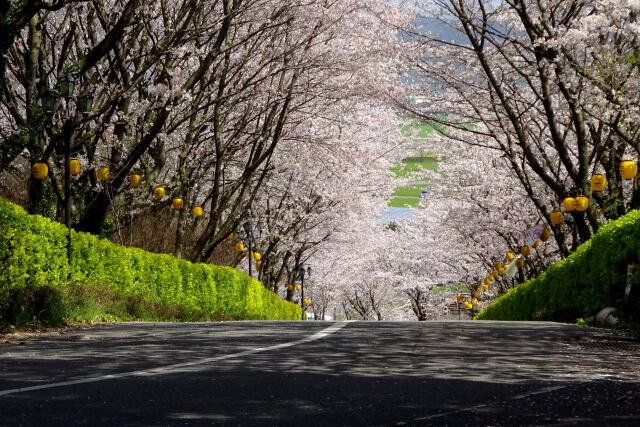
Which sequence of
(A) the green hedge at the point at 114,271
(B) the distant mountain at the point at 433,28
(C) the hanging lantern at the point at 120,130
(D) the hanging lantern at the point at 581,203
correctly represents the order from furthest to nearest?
(B) the distant mountain at the point at 433,28 < (C) the hanging lantern at the point at 120,130 < (D) the hanging lantern at the point at 581,203 < (A) the green hedge at the point at 114,271

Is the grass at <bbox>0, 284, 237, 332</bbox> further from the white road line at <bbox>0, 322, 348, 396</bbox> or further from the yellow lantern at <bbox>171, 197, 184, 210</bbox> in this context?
the white road line at <bbox>0, 322, 348, 396</bbox>

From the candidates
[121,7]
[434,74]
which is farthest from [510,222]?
[121,7]

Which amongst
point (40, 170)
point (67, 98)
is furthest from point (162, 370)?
point (40, 170)

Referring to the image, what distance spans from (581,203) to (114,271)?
1137cm

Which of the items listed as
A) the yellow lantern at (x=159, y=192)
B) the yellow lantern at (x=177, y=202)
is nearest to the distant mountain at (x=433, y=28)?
the yellow lantern at (x=177, y=202)

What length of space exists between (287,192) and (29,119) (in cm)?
1918

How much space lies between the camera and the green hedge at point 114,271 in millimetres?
13680

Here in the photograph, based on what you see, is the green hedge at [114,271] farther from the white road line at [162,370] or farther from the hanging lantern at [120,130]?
the white road line at [162,370]

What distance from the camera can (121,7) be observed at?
20406mm

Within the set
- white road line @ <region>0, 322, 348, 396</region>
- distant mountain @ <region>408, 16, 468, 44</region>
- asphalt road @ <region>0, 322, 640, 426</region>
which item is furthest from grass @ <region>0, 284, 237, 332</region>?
distant mountain @ <region>408, 16, 468, 44</region>

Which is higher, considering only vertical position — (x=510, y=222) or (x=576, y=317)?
(x=510, y=222)

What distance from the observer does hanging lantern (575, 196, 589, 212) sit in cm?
2067

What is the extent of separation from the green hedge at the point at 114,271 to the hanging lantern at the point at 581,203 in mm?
10750

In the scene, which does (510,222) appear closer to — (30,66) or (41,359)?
(30,66)
